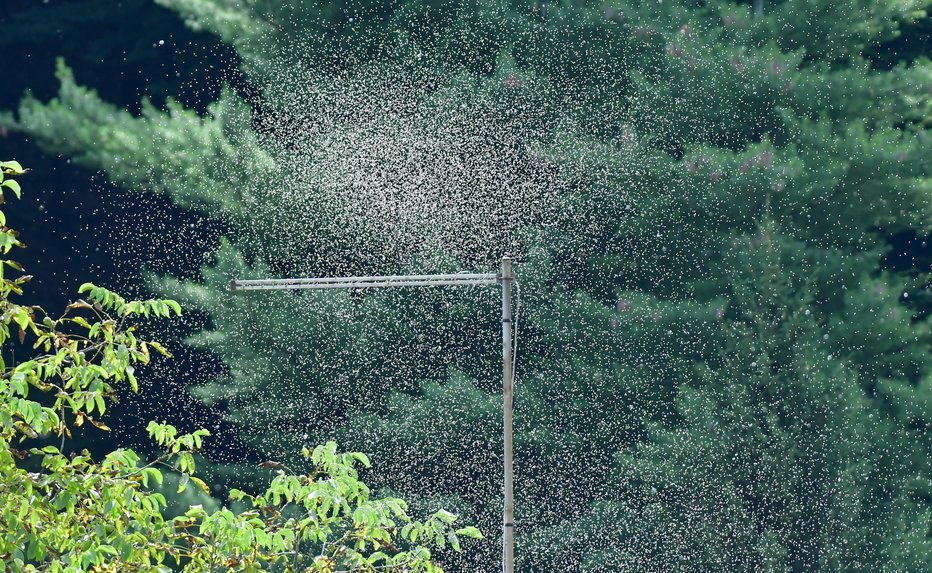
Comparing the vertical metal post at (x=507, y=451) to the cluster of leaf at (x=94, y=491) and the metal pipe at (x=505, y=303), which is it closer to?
the metal pipe at (x=505, y=303)

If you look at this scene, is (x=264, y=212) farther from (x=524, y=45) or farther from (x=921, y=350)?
(x=921, y=350)

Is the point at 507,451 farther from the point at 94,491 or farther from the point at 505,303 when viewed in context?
the point at 94,491

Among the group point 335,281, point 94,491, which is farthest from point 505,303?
point 94,491

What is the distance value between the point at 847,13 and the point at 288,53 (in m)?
3.59

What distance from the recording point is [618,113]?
902cm

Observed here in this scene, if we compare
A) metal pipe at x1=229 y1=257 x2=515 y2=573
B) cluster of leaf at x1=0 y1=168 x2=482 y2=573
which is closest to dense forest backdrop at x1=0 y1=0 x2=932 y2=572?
metal pipe at x1=229 y1=257 x2=515 y2=573

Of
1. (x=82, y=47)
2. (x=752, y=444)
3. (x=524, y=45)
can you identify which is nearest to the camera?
(x=752, y=444)

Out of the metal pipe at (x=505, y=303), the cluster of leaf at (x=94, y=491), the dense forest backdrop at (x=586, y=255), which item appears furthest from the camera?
the dense forest backdrop at (x=586, y=255)

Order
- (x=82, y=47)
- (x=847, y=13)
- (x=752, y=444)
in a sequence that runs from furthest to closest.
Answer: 1. (x=82, y=47)
2. (x=847, y=13)
3. (x=752, y=444)

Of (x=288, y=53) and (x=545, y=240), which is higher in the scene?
(x=288, y=53)

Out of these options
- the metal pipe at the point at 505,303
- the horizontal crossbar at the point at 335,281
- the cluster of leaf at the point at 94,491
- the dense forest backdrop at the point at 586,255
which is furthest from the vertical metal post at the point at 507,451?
the dense forest backdrop at the point at 586,255

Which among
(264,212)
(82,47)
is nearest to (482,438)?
(264,212)

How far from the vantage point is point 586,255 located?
8820 millimetres

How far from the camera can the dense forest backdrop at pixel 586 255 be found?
7.99 metres
